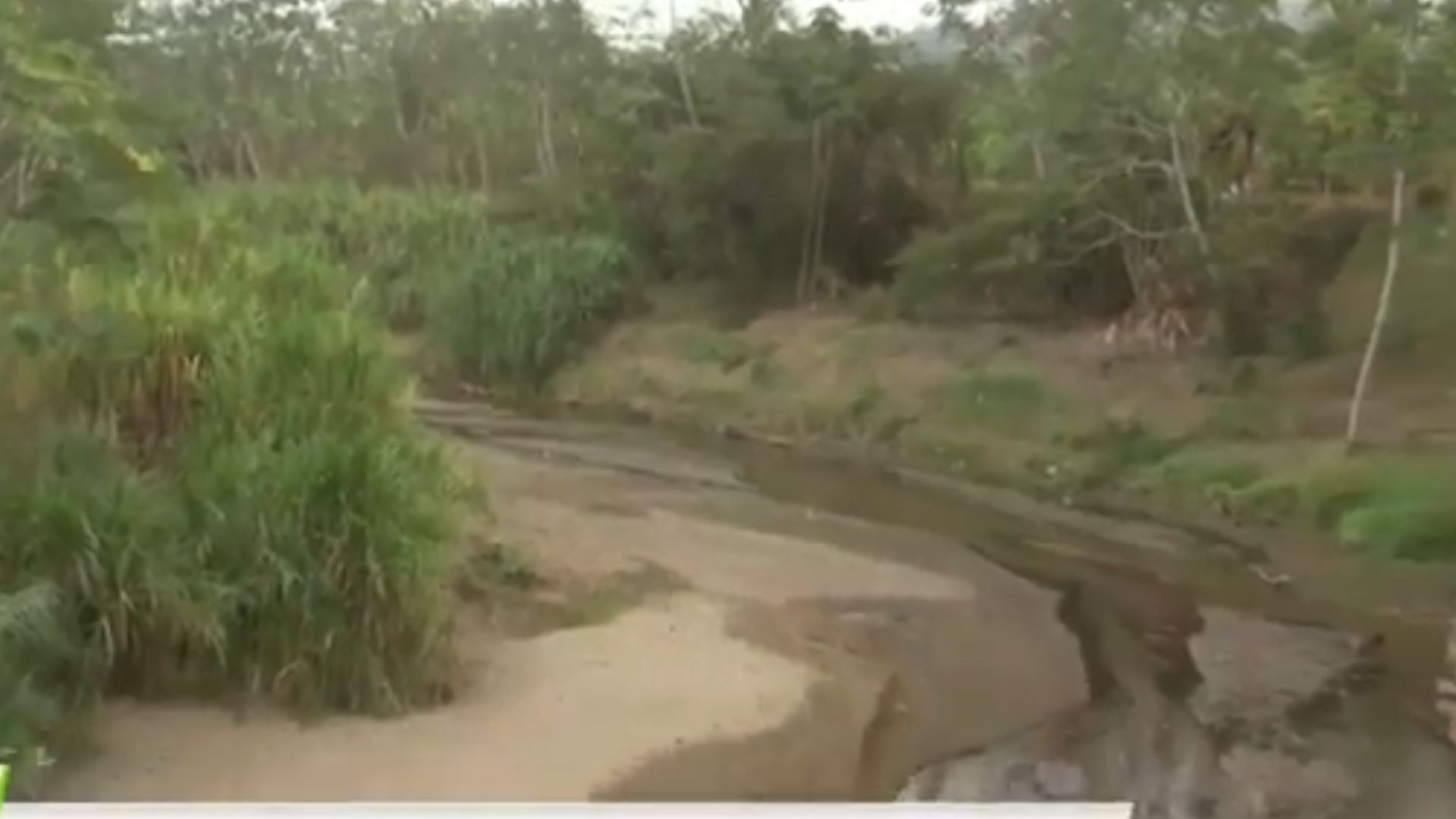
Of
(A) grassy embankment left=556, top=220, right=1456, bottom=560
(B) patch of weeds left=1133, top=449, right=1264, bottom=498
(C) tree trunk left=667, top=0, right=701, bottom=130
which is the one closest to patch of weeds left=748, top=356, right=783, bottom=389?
(A) grassy embankment left=556, top=220, right=1456, bottom=560

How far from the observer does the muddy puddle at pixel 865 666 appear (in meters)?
2.34

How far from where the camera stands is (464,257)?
2469 millimetres

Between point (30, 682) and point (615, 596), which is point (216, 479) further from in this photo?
point (615, 596)

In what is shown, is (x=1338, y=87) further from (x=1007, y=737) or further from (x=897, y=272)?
(x=1007, y=737)

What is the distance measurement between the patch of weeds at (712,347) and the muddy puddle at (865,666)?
0.29ft

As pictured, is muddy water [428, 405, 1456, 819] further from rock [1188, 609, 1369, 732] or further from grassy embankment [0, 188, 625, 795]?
grassy embankment [0, 188, 625, 795]

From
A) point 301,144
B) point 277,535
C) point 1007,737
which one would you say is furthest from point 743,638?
point 301,144

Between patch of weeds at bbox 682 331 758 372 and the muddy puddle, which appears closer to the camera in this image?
the muddy puddle

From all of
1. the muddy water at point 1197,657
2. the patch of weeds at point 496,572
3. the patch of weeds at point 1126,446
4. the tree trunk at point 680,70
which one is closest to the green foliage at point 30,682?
the patch of weeds at point 496,572

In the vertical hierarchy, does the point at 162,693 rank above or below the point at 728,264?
below

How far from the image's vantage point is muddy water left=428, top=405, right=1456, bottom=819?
236 cm

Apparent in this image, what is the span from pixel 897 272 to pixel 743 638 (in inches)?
16.2

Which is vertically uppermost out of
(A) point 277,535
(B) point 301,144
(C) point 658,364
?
(B) point 301,144

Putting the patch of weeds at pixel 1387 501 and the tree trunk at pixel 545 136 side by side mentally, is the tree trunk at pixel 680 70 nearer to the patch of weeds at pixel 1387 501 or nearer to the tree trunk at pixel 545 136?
the tree trunk at pixel 545 136
